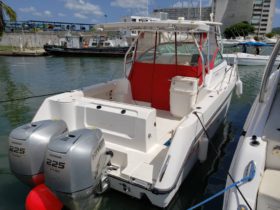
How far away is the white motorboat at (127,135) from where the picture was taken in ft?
7.03

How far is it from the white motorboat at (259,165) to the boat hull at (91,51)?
25.0 meters

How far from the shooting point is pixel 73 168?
6.70 ft

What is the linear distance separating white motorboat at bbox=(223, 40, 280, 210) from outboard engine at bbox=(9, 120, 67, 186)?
1802mm

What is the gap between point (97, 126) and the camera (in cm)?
315

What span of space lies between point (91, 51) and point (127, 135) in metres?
26.4

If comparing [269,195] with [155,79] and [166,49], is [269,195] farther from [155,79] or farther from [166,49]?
[166,49]

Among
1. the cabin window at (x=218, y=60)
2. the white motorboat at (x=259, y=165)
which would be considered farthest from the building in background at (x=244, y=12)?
the white motorboat at (x=259, y=165)

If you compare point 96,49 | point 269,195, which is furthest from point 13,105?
point 96,49

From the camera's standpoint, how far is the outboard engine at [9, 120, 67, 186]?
229 centimetres

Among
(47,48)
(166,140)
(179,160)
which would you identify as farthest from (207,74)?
(47,48)

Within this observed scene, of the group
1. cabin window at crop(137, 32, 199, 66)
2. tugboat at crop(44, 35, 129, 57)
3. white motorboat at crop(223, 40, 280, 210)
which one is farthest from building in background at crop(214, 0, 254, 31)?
white motorboat at crop(223, 40, 280, 210)

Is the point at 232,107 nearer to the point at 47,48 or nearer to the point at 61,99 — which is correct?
the point at 61,99

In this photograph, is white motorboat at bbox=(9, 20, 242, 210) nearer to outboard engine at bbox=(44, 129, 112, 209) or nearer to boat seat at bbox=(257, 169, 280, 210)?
outboard engine at bbox=(44, 129, 112, 209)

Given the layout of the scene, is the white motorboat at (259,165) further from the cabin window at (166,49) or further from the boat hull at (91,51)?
the boat hull at (91,51)
